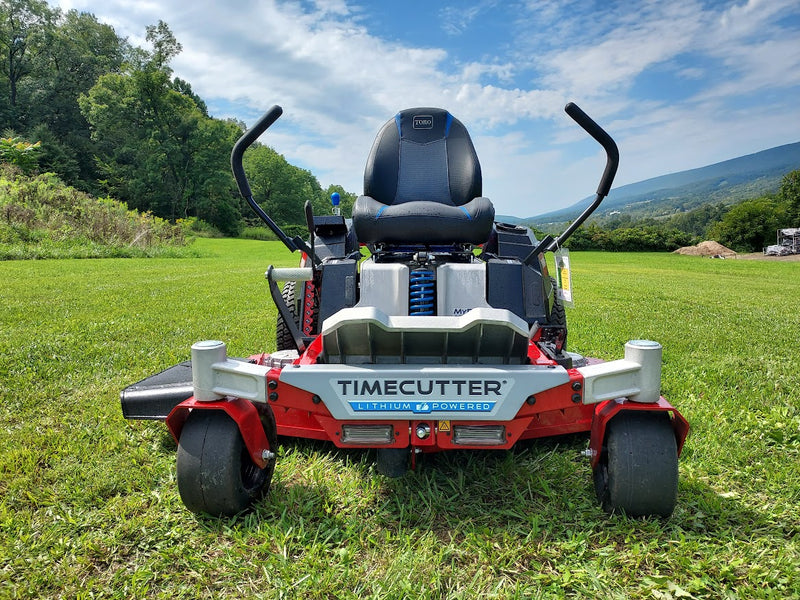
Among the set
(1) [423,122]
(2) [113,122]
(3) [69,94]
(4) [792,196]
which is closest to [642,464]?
(1) [423,122]

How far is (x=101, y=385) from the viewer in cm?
344

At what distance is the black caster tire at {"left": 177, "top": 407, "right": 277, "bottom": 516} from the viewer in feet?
5.87

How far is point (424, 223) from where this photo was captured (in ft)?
8.39

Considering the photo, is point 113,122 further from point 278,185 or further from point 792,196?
point 792,196

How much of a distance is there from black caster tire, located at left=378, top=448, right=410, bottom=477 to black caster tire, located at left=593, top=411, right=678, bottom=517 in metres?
0.79

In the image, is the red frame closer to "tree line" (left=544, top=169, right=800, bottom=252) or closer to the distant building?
"tree line" (left=544, top=169, right=800, bottom=252)

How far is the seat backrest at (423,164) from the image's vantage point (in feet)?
10.7

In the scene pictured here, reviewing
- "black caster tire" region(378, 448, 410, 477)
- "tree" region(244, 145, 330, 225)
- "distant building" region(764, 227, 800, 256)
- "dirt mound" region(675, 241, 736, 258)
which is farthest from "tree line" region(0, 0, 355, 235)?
"black caster tire" region(378, 448, 410, 477)

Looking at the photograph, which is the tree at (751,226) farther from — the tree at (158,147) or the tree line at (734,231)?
the tree at (158,147)

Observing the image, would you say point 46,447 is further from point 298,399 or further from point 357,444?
point 357,444

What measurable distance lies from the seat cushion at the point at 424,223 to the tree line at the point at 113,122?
39489 millimetres

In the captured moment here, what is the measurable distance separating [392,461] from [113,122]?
47196 mm

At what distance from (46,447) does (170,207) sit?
1755 inches

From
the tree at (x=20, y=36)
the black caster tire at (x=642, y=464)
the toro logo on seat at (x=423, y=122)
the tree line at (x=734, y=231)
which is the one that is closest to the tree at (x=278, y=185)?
the tree at (x=20, y=36)
